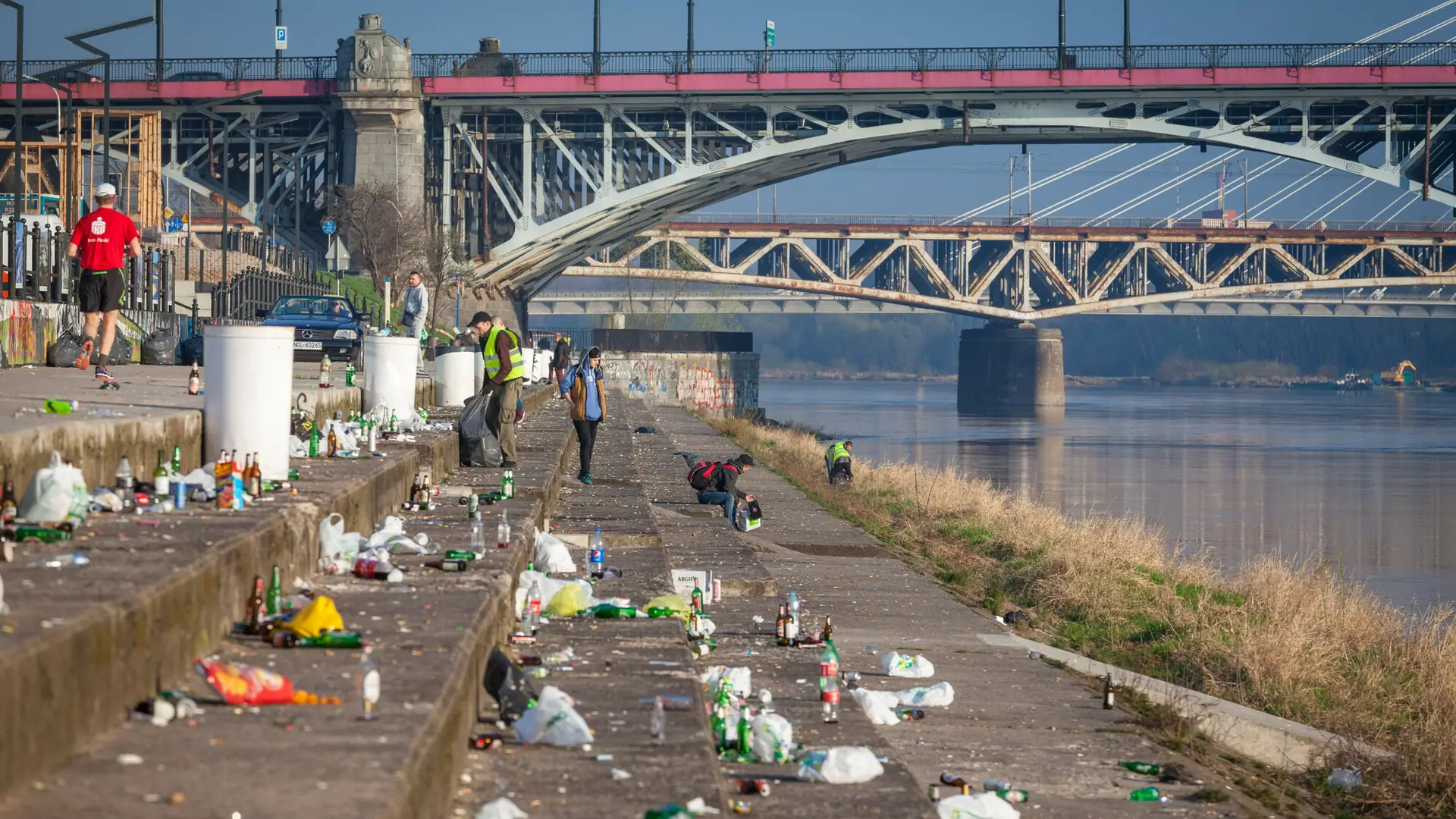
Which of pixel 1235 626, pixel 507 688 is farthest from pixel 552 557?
pixel 1235 626

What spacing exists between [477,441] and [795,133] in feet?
165

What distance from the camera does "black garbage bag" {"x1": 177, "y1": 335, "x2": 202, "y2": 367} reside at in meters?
22.0

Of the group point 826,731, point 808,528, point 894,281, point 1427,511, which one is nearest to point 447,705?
point 826,731

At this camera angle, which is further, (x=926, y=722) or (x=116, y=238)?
(x=116, y=238)

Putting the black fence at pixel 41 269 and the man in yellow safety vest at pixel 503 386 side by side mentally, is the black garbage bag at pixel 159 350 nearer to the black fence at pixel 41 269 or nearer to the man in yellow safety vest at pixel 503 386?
the black fence at pixel 41 269

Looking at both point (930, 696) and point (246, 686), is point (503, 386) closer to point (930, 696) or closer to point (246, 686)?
point (930, 696)

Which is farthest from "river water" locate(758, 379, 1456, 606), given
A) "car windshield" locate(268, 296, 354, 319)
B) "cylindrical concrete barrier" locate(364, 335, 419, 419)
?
"car windshield" locate(268, 296, 354, 319)

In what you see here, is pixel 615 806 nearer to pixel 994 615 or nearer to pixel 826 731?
pixel 826 731

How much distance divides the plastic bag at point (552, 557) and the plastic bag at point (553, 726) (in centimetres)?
444

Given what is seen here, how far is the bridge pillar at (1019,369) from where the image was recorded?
109625 millimetres

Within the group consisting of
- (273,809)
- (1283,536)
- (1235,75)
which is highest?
(1235,75)

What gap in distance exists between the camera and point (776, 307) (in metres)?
118

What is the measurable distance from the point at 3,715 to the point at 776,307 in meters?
115

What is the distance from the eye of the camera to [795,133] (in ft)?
208
